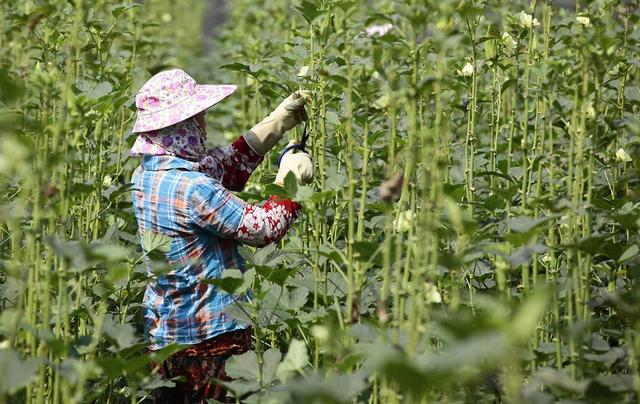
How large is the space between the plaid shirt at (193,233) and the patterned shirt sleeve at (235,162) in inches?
Answer: 5.1

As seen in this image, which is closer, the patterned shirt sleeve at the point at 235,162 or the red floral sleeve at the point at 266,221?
the red floral sleeve at the point at 266,221

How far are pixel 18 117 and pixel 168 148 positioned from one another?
42 cm

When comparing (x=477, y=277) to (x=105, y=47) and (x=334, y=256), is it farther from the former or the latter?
(x=105, y=47)

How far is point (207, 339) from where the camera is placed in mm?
2318

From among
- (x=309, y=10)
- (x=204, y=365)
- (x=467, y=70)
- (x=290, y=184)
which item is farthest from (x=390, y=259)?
(x=467, y=70)

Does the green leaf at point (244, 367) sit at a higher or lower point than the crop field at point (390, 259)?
lower

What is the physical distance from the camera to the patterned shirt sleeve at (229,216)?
86.8 inches

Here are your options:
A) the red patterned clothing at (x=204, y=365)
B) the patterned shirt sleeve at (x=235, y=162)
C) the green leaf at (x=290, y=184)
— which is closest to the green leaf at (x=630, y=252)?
the green leaf at (x=290, y=184)

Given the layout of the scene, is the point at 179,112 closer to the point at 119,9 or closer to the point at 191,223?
the point at 191,223

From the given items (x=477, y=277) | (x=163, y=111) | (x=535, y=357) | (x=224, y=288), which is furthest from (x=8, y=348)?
(x=477, y=277)

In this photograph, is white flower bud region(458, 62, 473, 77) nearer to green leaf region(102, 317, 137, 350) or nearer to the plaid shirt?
the plaid shirt

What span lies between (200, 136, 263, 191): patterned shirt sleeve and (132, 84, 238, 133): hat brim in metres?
0.21

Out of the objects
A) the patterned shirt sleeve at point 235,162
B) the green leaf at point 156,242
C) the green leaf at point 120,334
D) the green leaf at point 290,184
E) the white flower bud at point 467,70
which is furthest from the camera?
the white flower bud at point 467,70

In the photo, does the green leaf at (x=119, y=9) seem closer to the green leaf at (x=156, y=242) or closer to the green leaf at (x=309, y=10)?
the green leaf at (x=309, y=10)
